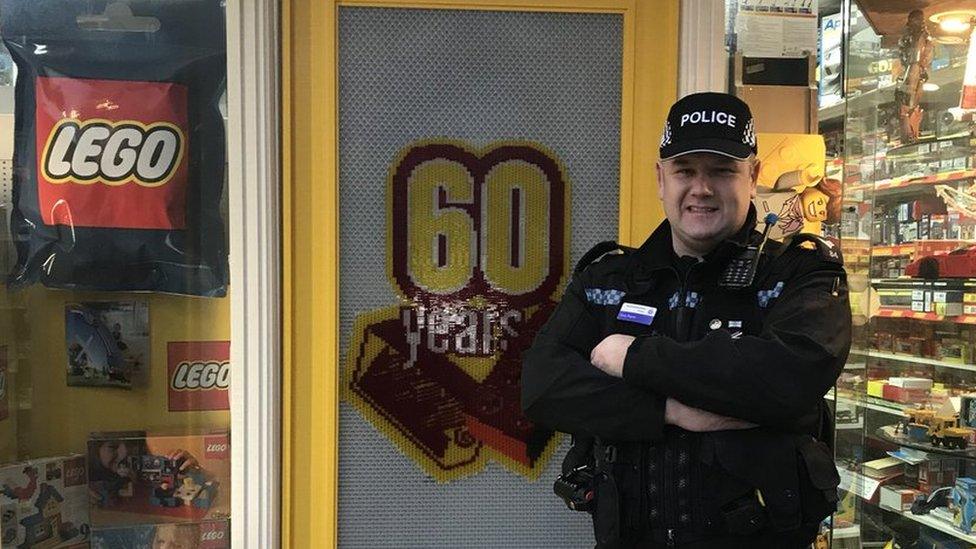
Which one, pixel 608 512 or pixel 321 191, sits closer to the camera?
pixel 608 512

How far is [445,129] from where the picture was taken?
2277mm

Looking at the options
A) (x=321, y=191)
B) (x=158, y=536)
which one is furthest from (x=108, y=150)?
(x=158, y=536)

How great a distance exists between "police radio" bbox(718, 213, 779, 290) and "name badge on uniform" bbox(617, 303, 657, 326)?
166mm

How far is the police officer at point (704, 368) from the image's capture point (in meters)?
1.38

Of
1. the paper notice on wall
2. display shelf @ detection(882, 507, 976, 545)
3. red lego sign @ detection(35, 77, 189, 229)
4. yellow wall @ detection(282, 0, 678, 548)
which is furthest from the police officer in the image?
red lego sign @ detection(35, 77, 189, 229)

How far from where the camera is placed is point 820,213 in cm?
236

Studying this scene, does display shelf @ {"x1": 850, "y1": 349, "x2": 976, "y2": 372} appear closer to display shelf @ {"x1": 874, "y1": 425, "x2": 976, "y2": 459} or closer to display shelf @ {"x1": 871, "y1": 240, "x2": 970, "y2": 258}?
display shelf @ {"x1": 874, "y1": 425, "x2": 976, "y2": 459}

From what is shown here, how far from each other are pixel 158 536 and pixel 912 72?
3033mm

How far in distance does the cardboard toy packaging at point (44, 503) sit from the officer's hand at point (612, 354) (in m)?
1.87

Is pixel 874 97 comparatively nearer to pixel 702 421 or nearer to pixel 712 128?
pixel 712 128

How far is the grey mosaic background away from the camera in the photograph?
89.0 inches

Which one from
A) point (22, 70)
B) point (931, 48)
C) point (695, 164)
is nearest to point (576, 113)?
point (695, 164)

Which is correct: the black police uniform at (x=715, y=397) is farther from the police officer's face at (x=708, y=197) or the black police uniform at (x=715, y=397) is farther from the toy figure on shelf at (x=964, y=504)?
the toy figure on shelf at (x=964, y=504)

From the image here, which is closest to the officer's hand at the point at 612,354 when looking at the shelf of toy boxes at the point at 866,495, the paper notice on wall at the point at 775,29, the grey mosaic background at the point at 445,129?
the grey mosaic background at the point at 445,129
